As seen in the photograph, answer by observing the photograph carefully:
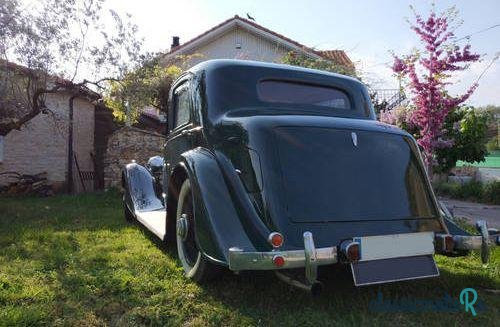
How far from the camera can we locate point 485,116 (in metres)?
16.6

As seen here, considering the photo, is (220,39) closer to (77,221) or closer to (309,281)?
(77,221)

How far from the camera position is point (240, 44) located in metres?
20.7

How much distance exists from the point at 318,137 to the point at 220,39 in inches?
721

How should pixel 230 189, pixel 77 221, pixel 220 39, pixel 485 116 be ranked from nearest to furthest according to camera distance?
pixel 230 189, pixel 77 221, pixel 485 116, pixel 220 39

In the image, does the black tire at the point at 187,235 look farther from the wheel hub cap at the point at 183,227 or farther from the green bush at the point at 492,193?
the green bush at the point at 492,193

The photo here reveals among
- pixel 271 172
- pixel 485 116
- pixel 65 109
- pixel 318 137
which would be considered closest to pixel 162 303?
pixel 271 172

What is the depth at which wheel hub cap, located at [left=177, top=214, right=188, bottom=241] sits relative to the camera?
4.16 m

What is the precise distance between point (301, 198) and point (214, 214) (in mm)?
621

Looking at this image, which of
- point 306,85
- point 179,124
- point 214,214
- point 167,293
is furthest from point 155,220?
point 306,85

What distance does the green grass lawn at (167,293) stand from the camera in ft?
10.6

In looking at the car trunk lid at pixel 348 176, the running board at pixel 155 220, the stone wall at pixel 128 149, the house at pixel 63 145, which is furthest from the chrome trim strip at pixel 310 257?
the house at pixel 63 145

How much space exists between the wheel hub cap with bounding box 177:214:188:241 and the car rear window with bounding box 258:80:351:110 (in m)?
1.26

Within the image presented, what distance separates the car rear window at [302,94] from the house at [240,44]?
14941 millimetres

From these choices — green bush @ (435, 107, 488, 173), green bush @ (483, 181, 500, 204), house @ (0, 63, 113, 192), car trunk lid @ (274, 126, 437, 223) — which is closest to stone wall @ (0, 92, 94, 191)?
house @ (0, 63, 113, 192)
